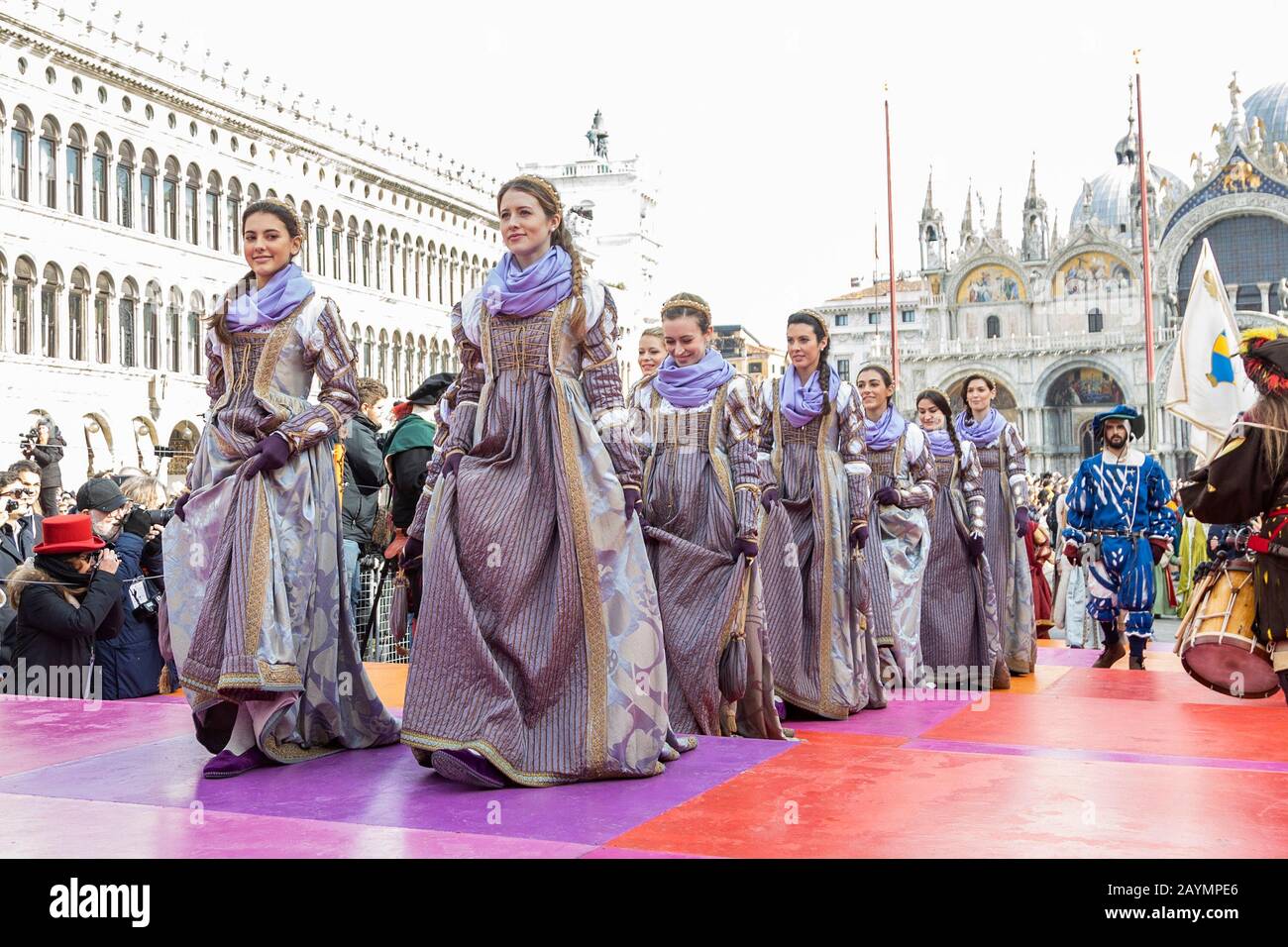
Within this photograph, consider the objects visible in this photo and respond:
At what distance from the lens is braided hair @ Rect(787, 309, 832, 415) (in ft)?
21.9

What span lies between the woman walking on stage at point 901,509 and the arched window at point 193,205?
2751 cm

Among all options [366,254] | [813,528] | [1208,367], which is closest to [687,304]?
[813,528]

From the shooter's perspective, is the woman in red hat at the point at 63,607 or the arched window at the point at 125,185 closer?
the woman in red hat at the point at 63,607

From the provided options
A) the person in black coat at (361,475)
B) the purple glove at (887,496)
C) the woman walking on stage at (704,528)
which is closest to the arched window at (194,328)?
the person in black coat at (361,475)

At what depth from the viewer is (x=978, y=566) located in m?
8.52

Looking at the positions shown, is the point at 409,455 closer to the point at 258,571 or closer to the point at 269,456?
the point at 269,456

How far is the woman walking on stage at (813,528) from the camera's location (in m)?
6.64

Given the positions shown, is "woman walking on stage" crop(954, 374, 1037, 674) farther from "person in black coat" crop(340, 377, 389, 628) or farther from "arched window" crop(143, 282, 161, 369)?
"arched window" crop(143, 282, 161, 369)

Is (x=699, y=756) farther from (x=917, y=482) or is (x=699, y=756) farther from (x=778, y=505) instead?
(x=917, y=482)

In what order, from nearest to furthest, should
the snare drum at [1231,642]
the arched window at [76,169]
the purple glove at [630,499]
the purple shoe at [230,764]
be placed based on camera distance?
the purple shoe at [230,764], the purple glove at [630,499], the snare drum at [1231,642], the arched window at [76,169]

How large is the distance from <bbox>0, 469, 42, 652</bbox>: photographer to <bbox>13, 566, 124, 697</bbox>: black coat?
1417 millimetres

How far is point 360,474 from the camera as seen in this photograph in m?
8.20

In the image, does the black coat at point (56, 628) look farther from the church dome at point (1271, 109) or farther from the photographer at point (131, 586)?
the church dome at point (1271, 109)
